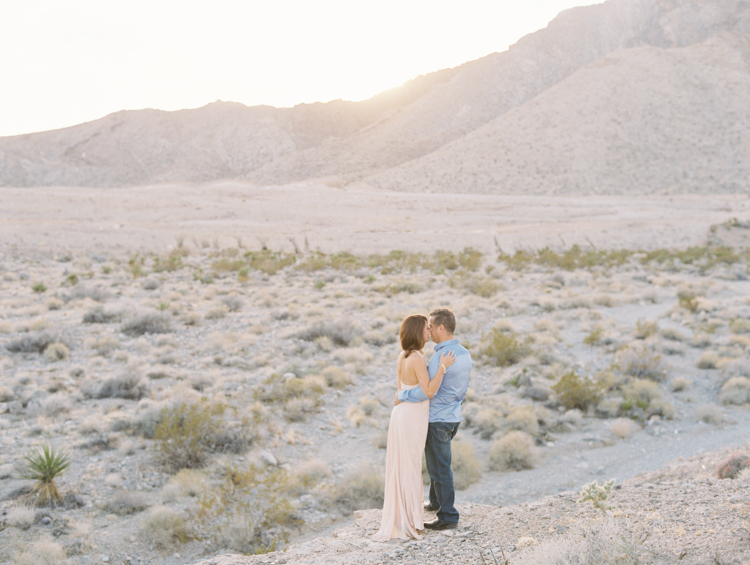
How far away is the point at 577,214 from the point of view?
4209 cm

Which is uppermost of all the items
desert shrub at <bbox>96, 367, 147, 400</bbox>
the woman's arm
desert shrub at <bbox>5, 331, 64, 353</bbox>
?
the woman's arm

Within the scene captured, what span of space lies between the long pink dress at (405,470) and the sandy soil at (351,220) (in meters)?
27.0

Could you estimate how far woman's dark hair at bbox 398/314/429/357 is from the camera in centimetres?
393

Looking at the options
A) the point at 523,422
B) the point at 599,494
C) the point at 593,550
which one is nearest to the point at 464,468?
the point at 523,422

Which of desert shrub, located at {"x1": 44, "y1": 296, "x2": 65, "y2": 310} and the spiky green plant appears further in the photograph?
desert shrub, located at {"x1": 44, "y1": 296, "x2": 65, "y2": 310}

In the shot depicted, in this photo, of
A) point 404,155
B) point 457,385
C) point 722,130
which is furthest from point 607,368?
point 404,155

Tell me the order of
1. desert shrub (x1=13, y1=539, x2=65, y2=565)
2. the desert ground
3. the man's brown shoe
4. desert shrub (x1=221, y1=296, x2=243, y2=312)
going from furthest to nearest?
desert shrub (x1=221, y1=296, x2=243, y2=312), the desert ground, desert shrub (x1=13, y1=539, x2=65, y2=565), the man's brown shoe

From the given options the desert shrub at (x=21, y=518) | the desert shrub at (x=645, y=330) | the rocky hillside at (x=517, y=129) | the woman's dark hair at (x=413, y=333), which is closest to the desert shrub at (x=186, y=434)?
the desert shrub at (x=21, y=518)

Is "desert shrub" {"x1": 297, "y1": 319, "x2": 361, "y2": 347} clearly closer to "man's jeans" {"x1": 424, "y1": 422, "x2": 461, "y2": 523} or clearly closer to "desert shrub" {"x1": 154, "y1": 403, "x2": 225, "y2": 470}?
"desert shrub" {"x1": 154, "y1": 403, "x2": 225, "y2": 470}

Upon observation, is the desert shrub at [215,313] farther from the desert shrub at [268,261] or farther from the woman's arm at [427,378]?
the woman's arm at [427,378]

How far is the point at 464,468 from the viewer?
6871 millimetres

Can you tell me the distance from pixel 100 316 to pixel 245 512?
10068 millimetres

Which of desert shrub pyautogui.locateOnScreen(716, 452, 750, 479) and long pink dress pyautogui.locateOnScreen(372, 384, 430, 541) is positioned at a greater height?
long pink dress pyautogui.locateOnScreen(372, 384, 430, 541)

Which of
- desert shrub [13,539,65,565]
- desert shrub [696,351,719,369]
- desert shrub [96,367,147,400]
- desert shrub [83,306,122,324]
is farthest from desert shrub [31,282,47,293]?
desert shrub [696,351,719,369]
